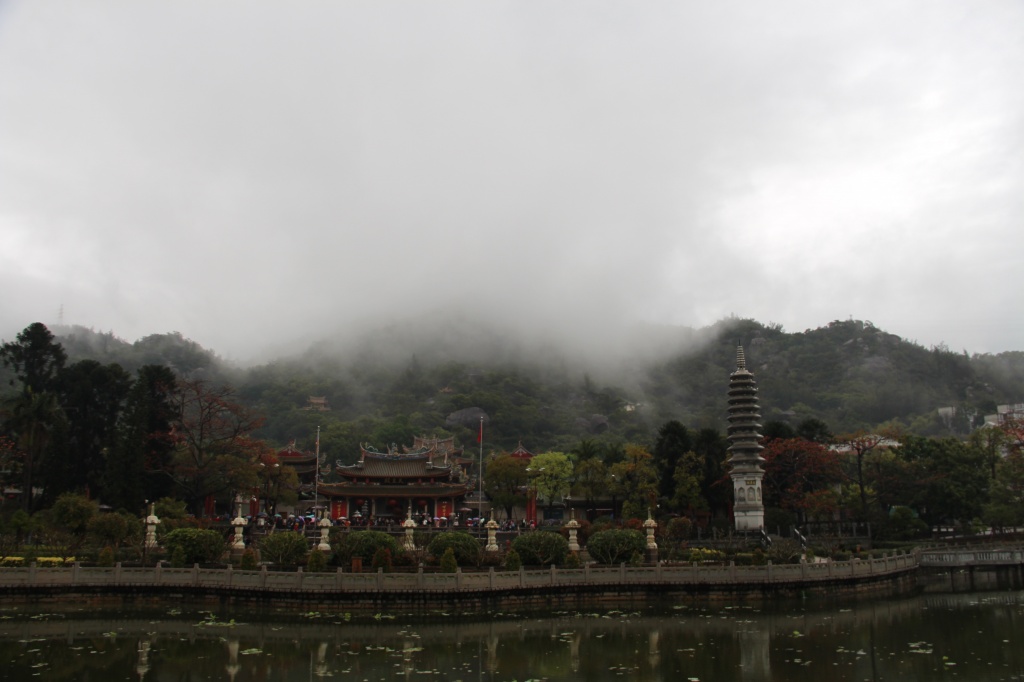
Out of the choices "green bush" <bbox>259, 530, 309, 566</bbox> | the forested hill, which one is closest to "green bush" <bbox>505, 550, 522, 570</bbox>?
"green bush" <bbox>259, 530, 309, 566</bbox>

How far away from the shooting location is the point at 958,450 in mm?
66688

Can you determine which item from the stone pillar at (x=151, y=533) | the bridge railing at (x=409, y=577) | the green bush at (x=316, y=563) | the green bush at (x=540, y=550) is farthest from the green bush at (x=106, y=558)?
the green bush at (x=540, y=550)

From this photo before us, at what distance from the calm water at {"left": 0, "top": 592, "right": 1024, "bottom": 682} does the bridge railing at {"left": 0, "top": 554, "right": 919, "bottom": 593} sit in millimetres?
1632

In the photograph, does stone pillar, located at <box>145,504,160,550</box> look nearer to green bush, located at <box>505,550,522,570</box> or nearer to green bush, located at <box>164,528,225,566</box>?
green bush, located at <box>164,528,225,566</box>

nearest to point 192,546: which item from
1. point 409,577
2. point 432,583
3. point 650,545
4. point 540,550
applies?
point 409,577

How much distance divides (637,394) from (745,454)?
12497 cm

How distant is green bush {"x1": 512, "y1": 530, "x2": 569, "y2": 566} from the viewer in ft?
138

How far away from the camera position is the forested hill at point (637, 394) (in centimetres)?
15950

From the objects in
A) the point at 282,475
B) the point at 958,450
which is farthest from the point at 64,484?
the point at 958,450

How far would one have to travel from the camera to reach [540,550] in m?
42.1

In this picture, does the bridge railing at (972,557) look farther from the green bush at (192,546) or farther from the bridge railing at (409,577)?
the green bush at (192,546)

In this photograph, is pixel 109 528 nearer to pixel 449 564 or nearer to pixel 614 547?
pixel 449 564

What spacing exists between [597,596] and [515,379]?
150m

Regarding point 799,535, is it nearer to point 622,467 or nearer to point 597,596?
point 622,467
